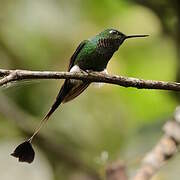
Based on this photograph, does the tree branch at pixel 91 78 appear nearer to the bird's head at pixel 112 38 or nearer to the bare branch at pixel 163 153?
the bird's head at pixel 112 38

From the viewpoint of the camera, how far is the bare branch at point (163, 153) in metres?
2.96

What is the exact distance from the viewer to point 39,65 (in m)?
4.51

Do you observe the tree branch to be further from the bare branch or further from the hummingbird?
the bare branch

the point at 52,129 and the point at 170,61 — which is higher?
the point at 170,61

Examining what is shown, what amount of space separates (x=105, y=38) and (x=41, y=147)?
5.58 feet

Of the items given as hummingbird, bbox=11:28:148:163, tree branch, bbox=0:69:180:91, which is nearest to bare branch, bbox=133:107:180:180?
hummingbird, bbox=11:28:148:163

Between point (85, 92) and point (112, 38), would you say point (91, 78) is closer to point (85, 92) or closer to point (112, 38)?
point (112, 38)

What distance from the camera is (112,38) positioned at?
8.00 ft

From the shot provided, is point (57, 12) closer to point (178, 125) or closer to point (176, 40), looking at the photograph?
point (176, 40)

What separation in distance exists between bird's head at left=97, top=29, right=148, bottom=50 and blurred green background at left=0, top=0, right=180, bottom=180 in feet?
4.96

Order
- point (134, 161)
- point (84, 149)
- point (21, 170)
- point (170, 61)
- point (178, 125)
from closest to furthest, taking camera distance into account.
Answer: point (178, 125), point (134, 161), point (21, 170), point (84, 149), point (170, 61)

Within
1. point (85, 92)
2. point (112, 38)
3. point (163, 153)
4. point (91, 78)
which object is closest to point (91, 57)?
point (112, 38)

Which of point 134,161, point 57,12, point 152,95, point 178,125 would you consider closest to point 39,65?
point 57,12

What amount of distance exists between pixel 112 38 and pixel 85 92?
214 cm
